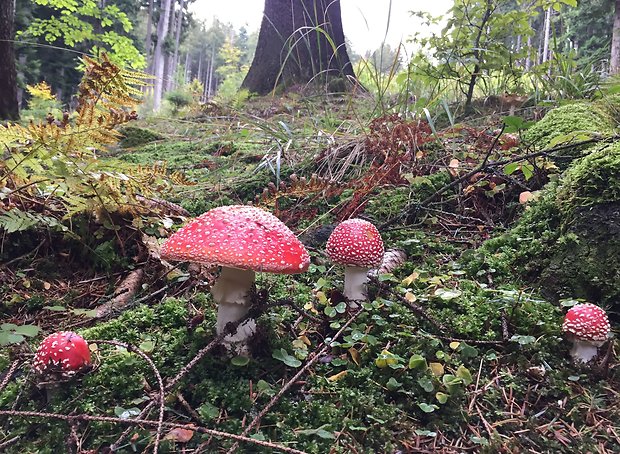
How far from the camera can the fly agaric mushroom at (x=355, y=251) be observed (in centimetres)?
232

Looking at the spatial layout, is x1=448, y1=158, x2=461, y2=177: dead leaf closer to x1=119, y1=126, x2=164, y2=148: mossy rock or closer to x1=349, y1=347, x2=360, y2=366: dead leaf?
x1=349, y1=347, x2=360, y2=366: dead leaf

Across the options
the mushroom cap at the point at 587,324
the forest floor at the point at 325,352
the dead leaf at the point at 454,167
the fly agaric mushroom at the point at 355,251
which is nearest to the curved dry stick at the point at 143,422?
the forest floor at the point at 325,352

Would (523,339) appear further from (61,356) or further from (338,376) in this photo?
(61,356)

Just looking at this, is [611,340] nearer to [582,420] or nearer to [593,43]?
[582,420]

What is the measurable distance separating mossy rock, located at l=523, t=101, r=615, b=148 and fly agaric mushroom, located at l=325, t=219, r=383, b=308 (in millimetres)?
1955

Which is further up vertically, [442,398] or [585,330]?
[585,330]

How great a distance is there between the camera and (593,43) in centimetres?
2077

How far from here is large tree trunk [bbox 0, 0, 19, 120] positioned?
7500mm

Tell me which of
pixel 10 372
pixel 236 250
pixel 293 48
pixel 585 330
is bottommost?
pixel 10 372

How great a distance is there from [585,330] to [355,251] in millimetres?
1164

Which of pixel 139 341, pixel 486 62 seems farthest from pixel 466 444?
pixel 486 62

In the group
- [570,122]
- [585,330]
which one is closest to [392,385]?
[585,330]

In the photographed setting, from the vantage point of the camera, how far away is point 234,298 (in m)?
1.99

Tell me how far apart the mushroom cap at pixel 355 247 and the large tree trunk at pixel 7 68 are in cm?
800
